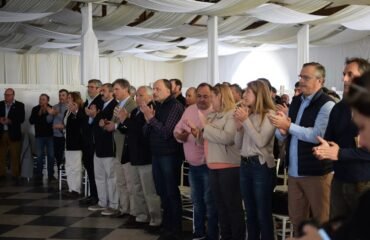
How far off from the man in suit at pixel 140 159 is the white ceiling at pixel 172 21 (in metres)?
4.16

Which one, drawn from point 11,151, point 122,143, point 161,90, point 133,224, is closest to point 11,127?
point 11,151

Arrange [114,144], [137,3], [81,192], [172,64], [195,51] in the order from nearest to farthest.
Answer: [114,144] → [81,192] → [137,3] → [195,51] → [172,64]

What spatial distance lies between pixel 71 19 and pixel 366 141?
10.5 metres

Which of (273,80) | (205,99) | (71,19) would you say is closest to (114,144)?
A: (205,99)

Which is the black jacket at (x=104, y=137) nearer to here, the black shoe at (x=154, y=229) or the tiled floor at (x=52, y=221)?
the tiled floor at (x=52, y=221)

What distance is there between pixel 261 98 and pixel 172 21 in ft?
25.4

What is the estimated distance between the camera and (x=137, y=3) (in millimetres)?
9047

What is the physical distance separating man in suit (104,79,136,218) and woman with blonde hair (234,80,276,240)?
5.98 feet

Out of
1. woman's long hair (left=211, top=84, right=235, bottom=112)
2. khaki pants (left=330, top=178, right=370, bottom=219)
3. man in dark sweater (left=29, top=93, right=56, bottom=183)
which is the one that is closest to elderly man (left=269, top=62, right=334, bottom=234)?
khaki pants (left=330, top=178, right=370, bottom=219)

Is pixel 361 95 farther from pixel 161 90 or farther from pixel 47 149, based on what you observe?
pixel 47 149

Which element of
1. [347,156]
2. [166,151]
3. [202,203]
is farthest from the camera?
[166,151]

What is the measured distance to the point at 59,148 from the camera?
8.03m

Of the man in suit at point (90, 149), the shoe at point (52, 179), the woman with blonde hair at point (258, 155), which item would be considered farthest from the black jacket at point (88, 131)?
the woman with blonde hair at point (258, 155)

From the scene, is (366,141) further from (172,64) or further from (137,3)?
(172,64)
